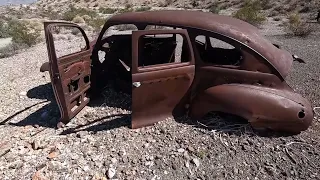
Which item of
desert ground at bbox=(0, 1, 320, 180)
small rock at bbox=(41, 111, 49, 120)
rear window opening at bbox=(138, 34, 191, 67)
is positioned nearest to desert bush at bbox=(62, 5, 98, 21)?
small rock at bbox=(41, 111, 49, 120)

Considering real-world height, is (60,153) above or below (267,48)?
below

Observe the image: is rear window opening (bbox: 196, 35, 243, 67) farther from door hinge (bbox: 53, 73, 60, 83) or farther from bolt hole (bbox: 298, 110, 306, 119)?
door hinge (bbox: 53, 73, 60, 83)

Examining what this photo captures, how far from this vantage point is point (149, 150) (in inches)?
157

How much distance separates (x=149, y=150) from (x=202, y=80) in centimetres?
119

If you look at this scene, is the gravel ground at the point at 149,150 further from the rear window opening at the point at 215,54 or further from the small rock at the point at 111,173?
the rear window opening at the point at 215,54

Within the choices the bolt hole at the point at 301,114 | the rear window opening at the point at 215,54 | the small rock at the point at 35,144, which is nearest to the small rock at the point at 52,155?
the small rock at the point at 35,144

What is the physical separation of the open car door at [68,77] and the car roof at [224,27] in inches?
35.5

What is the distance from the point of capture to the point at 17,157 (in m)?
4.06

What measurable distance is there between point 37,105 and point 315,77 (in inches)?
219

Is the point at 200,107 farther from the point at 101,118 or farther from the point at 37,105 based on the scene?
the point at 37,105

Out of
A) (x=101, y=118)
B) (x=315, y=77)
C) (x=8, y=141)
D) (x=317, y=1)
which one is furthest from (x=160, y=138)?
(x=317, y=1)

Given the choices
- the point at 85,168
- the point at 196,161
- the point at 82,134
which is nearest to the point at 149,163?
the point at 196,161

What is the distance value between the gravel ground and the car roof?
0.96 m

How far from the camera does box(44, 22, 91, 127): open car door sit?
164 inches
